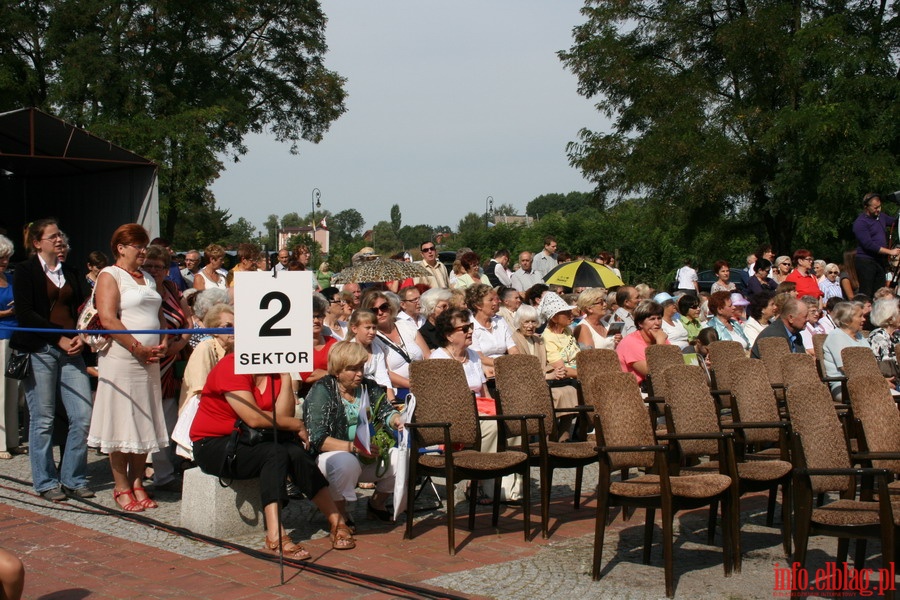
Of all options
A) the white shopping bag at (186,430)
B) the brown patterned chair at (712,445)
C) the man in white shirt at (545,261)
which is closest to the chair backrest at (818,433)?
the brown patterned chair at (712,445)

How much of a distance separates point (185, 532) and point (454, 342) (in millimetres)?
2416

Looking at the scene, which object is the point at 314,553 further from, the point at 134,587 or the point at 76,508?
the point at 76,508

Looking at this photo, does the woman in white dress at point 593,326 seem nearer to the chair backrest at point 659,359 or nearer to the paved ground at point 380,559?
the chair backrest at point 659,359

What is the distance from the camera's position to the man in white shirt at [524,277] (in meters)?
15.9

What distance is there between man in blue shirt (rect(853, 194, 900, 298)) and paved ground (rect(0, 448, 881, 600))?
26.0ft

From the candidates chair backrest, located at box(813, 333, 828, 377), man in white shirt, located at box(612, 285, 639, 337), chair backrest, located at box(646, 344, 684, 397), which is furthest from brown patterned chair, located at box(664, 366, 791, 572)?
man in white shirt, located at box(612, 285, 639, 337)

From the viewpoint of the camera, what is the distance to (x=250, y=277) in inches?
236

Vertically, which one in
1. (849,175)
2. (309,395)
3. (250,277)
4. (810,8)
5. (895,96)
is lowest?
(309,395)

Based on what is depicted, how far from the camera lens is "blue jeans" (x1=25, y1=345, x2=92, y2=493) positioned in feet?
25.6

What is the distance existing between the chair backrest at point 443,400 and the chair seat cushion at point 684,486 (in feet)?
4.70

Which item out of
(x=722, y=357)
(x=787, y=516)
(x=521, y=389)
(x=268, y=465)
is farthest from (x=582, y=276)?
(x=268, y=465)

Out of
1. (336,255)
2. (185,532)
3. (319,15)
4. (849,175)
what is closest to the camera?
(185,532)

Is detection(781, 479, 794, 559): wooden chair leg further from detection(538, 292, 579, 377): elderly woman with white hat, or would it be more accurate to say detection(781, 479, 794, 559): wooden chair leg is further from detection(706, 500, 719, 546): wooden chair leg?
detection(538, 292, 579, 377): elderly woman with white hat

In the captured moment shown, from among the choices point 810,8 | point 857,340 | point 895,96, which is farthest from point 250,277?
point 810,8
